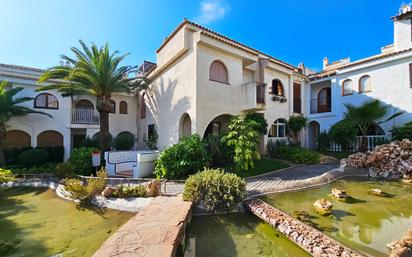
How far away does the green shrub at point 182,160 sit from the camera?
9938 millimetres

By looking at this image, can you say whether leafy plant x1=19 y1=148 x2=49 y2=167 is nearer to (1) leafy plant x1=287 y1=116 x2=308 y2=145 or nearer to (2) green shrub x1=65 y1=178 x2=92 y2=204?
(2) green shrub x1=65 y1=178 x2=92 y2=204

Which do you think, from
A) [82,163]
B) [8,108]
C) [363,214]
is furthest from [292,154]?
[8,108]

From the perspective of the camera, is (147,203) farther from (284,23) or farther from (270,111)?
(284,23)

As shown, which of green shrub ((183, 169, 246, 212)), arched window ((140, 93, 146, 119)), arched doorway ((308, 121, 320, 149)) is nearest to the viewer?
green shrub ((183, 169, 246, 212))

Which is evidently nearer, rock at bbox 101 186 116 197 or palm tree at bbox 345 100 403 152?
rock at bbox 101 186 116 197

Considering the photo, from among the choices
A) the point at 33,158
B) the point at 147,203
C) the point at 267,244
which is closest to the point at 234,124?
the point at 147,203

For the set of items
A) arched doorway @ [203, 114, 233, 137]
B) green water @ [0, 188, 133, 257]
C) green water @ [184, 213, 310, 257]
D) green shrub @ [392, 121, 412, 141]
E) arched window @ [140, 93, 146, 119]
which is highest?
arched window @ [140, 93, 146, 119]

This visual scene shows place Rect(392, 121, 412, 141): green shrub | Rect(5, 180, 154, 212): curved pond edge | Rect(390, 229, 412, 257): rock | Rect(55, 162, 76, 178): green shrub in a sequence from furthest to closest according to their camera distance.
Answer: Rect(392, 121, 412, 141): green shrub → Rect(55, 162, 76, 178): green shrub → Rect(5, 180, 154, 212): curved pond edge → Rect(390, 229, 412, 257): rock

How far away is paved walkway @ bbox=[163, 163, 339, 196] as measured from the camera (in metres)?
7.95

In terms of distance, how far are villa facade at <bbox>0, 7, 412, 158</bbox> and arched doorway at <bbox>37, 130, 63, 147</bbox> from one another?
0.21ft

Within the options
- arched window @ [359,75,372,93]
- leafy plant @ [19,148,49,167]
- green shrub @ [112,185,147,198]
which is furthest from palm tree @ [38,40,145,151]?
arched window @ [359,75,372,93]

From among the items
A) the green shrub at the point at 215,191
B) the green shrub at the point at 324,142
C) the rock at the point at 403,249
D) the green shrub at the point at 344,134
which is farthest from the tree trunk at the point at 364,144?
the rock at the point at 403,249

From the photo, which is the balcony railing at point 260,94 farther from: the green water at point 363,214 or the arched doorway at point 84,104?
the arched doorway at point 84,104

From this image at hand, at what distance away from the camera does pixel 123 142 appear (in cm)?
1786
